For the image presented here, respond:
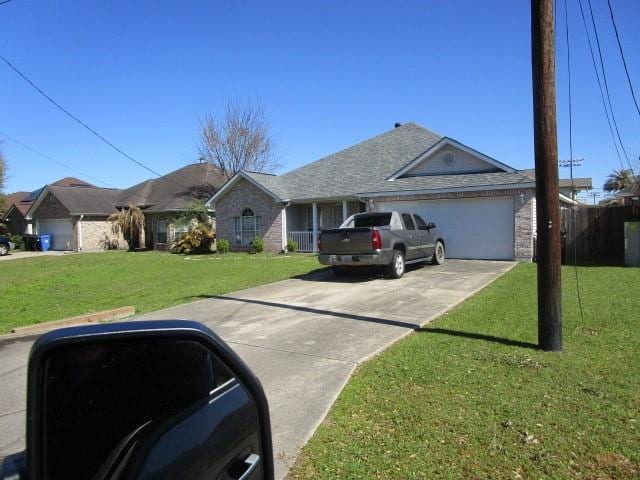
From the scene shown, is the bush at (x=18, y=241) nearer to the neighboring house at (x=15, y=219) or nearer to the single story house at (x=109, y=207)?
the single story house at (x=109, y=207)

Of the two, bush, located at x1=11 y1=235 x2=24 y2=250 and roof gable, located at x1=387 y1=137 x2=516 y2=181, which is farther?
bush, located at x1=11 y1=235 x2=24 y2=250

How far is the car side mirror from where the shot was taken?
143 centimetres

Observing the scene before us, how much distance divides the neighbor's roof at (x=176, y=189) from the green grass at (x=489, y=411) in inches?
1061

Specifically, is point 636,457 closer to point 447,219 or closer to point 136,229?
point 447,219

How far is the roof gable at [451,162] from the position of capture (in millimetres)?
19297

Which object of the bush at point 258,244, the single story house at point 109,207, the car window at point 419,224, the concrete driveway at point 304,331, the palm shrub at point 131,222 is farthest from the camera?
the palm shrub at point 131,222

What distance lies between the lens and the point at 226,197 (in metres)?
27.2

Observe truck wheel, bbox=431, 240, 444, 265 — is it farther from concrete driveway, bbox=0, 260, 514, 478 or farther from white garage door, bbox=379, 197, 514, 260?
concrete driveway, bbox=0, 260, 514, 478

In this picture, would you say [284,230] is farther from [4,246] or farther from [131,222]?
[4,246]

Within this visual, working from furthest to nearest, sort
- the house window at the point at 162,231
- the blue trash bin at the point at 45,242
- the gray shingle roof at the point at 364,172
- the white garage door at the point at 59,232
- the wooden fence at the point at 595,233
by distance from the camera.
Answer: the blue trash bin at the point at 45,242 → the white garage door at the point at 59,232 → the house window at the point at 162,231 → the gray shingle roof at the point at 364,172 → the wooden fence at the point at 595,233

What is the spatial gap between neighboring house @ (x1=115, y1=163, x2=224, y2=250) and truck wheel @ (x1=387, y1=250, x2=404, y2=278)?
58.2 ft

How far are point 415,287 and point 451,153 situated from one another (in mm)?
9853

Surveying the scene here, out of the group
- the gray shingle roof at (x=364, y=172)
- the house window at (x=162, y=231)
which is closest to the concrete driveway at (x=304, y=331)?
the gray shingle roof at (x=364, y=172)

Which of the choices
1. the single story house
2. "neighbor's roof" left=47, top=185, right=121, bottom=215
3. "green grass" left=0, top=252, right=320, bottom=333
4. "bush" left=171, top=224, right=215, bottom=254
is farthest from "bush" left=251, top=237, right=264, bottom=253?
"neighbor's roof" left=47, top=185, right=121, bottom=215
